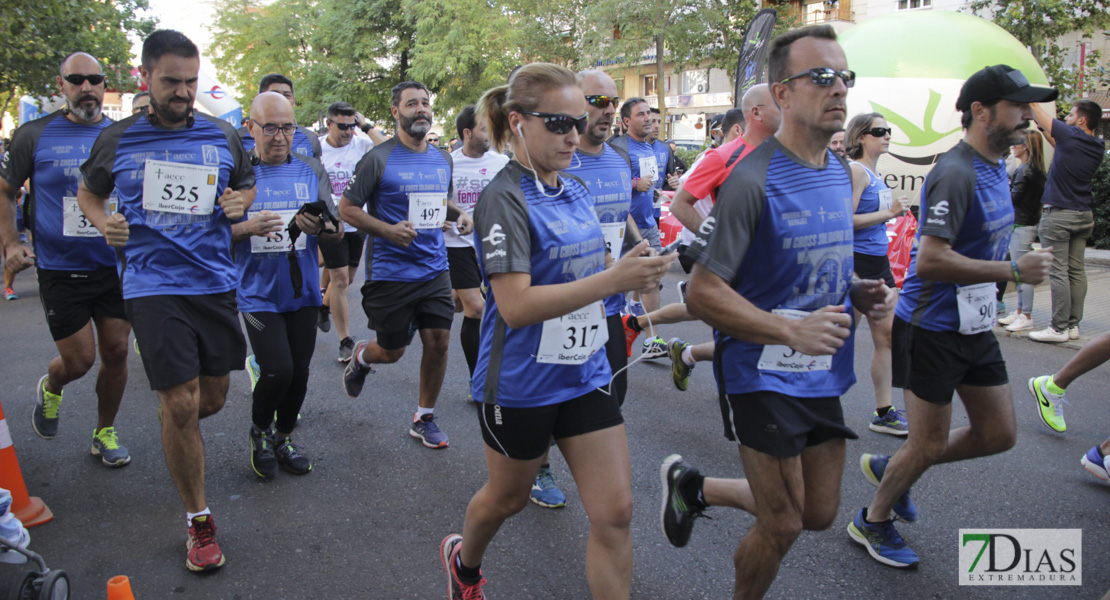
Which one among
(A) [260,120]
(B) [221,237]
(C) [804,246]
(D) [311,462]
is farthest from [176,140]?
(C) [804,246]

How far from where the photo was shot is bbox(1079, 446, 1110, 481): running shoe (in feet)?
13.6

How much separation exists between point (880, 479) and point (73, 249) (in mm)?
4540

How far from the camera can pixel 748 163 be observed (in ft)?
8.20

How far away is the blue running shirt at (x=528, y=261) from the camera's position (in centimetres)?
245

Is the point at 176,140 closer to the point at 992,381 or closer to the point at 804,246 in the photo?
the point at 804,246

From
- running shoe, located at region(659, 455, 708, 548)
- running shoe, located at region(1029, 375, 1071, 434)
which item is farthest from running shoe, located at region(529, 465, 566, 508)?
running shoe, located at region(1029, 375, 1071, 434)

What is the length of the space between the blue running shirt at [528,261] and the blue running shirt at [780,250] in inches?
16.4

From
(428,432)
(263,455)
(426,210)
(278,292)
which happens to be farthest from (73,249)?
(428,432)

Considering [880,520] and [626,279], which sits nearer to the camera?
[626,279]

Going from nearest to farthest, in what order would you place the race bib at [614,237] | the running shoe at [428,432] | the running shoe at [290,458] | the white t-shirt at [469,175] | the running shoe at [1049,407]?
the race bib at [614,237] → the running shoe at [290,458] → the running shoe at [428,432] → the running shoe at [1049,407] → the white t-shirt at [469,175]

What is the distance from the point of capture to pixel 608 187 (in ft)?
14.1

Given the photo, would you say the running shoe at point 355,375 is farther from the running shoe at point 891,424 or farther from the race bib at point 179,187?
the running shoe at point 891,424

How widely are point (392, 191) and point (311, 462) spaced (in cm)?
172

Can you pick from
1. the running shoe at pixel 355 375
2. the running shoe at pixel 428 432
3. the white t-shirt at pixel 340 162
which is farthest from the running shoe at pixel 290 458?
the white t-shirt at pixel 340 162
